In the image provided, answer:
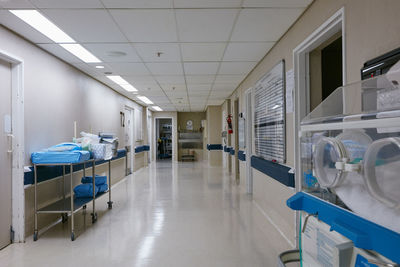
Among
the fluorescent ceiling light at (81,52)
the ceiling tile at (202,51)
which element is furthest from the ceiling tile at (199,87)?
the fluorescent ceiling light at (81,52)

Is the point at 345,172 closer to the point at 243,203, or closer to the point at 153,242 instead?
the point at 153,242

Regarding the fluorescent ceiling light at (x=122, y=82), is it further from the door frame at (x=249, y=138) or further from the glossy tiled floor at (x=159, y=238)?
the door frame at (x=249, y=138)

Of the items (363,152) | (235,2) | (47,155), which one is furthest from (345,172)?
(47,155)

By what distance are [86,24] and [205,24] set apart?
1.47m

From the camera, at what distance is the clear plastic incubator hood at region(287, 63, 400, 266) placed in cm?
98

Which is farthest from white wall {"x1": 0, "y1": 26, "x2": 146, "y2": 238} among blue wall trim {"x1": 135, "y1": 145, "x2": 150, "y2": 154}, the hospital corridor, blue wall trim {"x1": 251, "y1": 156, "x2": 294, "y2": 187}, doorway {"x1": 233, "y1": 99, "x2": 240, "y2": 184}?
blue wall trim {"x1": 135, "y1": 145, "x2": 150, "y2": 154}

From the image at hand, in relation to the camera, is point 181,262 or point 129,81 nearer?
point 181,262

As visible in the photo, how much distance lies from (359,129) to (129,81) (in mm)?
5996

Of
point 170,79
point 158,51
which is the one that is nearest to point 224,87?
point 170,79

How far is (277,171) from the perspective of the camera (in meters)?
3.80

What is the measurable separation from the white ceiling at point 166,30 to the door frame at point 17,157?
24.2 inches

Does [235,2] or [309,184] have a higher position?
[235,2]

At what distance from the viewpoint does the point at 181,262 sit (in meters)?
2.85

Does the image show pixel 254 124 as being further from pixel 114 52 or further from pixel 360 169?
pixel 360 169
